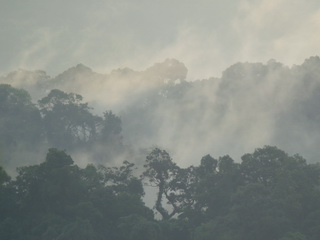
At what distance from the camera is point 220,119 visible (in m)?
88.2

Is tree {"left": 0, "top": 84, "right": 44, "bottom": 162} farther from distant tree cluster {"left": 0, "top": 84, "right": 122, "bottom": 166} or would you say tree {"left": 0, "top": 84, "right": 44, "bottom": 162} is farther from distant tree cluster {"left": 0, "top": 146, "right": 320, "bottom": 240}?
distant tree cluster {"left": 0, "top": 146, "right": 320, "bottom": 240}

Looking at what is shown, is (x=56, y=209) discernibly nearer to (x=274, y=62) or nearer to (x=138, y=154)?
(x=138, y=154)

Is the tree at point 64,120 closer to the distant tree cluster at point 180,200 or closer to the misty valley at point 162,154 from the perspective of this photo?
the misty valley at point 162,154

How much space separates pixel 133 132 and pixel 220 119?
17.9 metres

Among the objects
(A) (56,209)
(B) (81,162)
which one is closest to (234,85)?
(B) (81,162)

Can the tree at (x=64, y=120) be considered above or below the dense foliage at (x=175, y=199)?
above

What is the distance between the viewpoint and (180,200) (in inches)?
1801

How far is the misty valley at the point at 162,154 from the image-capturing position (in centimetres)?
3731

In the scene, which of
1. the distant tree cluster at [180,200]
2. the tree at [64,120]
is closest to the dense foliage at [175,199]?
the distant tree cluster at [180,200]

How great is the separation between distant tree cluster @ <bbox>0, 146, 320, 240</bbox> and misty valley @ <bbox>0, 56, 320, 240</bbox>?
0.11m

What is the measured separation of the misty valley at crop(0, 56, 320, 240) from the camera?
37.3m

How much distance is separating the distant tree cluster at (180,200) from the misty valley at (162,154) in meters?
0.11

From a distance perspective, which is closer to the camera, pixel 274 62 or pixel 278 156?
pixel 278 156

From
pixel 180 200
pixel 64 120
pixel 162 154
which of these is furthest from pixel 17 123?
pixel 180 200
